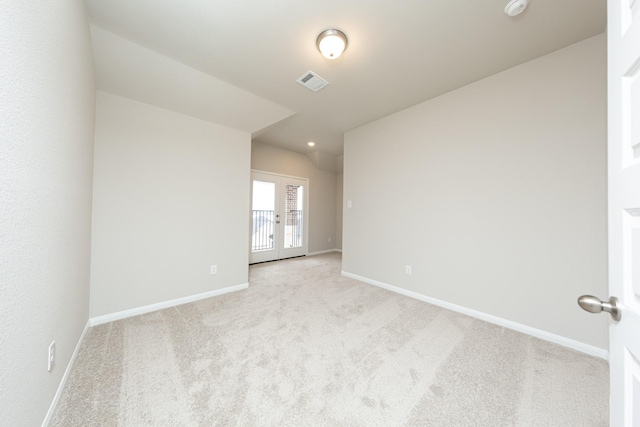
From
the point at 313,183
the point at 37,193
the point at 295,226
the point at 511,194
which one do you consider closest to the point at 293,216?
the point at 295,226

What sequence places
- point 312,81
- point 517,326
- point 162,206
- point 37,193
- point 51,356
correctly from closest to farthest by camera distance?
point 37,193 → point 51,356 → point 517,326 → point 312,81 → point 162,206

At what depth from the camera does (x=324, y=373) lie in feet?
4.89

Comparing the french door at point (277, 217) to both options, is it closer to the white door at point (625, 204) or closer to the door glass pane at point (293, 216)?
the door glass pane at point (293, 216)

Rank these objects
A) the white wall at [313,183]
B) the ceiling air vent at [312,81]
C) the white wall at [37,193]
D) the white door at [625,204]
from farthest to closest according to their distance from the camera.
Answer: the white wall at [313,183] → the ceiling air vent at [312,81] → the white wall at [37,193] → the white door at [625,204]

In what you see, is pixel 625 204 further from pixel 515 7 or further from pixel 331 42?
pixel 331 42

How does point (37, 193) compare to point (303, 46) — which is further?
point (303, 46)

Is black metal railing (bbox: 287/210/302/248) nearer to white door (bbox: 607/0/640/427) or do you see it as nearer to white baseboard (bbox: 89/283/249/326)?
white baseboard (bbox: 89/283/249/326)

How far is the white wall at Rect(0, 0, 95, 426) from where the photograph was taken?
0.74m

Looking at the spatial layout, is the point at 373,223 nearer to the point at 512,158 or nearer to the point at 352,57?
the point at 512,158

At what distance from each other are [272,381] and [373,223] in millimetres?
2445

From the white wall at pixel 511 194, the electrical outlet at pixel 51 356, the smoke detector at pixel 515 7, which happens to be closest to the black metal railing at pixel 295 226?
the white wall at pixel 511 194

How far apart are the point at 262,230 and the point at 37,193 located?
384 centimetres

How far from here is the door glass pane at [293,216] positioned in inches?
201

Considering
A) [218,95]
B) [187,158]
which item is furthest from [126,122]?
[218,95]
